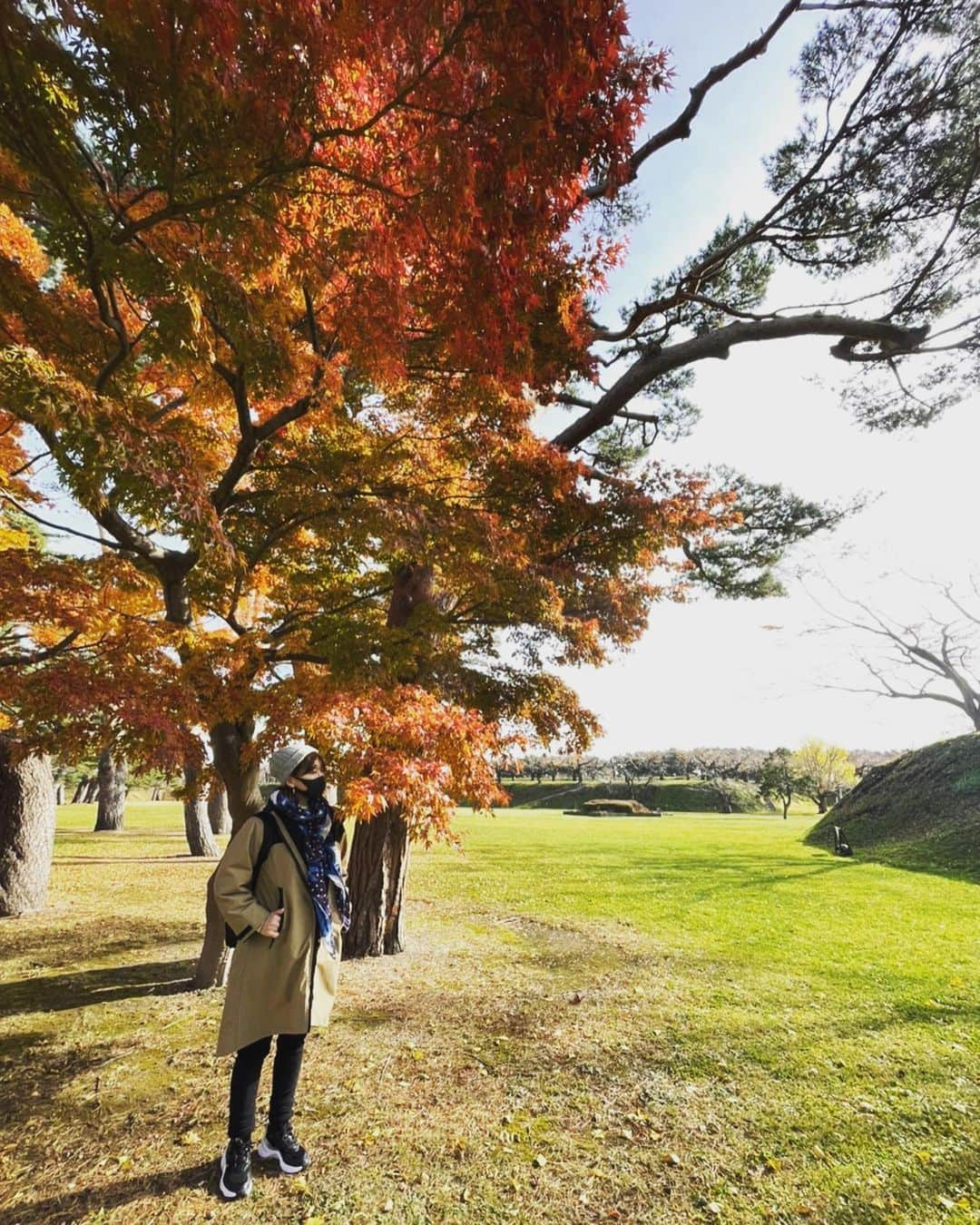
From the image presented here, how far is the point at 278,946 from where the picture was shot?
2.78m

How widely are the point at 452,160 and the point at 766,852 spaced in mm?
15647

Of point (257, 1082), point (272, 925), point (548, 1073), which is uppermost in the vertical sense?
point (272, 925)

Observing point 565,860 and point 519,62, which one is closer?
point 519,62

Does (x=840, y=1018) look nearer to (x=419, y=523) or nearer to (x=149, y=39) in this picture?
(x=419, y=523)

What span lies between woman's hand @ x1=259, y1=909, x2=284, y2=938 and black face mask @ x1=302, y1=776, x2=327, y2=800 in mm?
533

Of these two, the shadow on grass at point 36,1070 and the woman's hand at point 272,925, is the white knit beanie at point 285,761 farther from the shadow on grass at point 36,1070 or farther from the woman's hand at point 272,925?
the shadow on grass at point 36,1070

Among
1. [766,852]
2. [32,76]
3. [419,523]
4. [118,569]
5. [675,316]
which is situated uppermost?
[675,316]

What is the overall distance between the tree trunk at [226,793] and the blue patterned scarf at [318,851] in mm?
2387

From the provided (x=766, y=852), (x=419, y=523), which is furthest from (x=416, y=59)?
(x=766, y=852)

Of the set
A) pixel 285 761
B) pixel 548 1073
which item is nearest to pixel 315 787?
pixel 285 761

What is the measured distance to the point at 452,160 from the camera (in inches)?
122

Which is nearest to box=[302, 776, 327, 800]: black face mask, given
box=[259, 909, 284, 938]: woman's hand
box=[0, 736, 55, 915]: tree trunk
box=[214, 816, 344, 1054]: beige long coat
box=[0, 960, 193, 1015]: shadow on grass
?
box=[214, 816, 344, 1054]: beige long coat

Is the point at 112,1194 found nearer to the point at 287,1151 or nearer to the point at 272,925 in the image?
the point at 287,1151

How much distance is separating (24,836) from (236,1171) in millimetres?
7900
